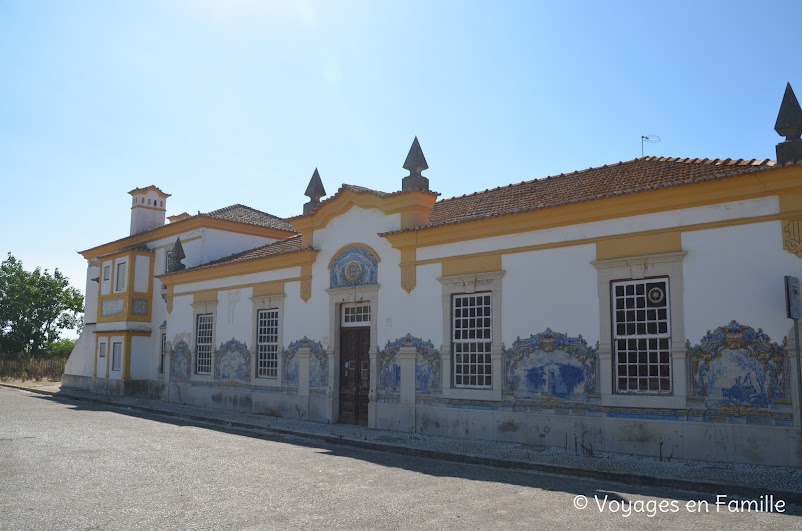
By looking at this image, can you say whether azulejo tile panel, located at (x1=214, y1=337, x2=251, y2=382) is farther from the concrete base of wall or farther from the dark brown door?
the concrete base of wall

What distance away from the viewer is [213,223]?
24438mm

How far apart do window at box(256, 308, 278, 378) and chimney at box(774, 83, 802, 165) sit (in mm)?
12411

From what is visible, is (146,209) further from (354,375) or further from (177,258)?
(354,375)

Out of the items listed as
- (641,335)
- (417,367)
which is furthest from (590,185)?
(417,367)

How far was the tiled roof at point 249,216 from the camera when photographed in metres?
26.0

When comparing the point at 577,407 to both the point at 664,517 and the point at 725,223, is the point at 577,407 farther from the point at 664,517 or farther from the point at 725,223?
the point at 664,517

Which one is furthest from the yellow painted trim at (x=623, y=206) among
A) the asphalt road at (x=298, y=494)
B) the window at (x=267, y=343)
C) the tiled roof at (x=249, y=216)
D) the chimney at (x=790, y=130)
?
the tiled roof at (x=249, y=216)

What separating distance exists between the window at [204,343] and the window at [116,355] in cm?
635

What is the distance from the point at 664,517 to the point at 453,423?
21.5 ft

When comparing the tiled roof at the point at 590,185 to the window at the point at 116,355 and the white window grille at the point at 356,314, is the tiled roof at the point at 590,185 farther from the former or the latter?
the window at the point at 116,355

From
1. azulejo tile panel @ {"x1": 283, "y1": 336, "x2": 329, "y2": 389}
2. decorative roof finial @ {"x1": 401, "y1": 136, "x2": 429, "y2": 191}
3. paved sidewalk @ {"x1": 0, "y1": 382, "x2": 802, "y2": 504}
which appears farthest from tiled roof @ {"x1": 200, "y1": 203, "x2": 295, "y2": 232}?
decorative roof finial @ {"x1": 401, "y1": 136, "x2": 429, "y2": 191}

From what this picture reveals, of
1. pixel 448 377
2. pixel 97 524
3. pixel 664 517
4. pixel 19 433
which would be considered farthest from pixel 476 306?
pixel 19 433

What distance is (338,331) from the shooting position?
16.2 m

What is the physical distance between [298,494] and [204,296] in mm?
13983
